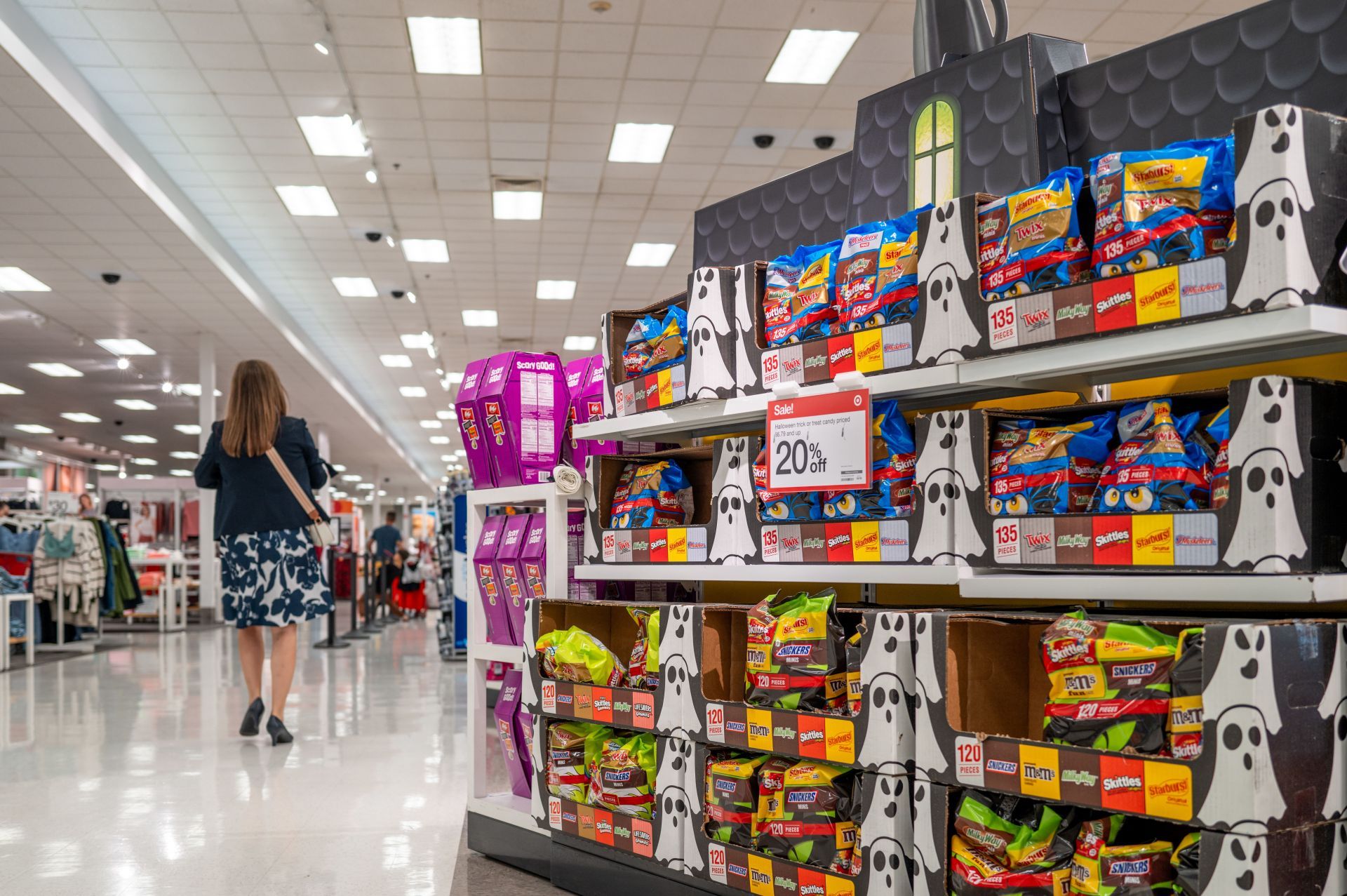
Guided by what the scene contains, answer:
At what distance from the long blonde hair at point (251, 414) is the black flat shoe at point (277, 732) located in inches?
45.1

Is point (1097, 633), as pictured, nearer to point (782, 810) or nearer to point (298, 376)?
point (782, 810)

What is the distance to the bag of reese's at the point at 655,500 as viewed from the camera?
8.45 ft

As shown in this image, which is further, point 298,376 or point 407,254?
point 298,376

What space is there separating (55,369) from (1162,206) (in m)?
17.8

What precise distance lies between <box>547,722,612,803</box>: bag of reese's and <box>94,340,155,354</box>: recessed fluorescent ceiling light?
45.2ft

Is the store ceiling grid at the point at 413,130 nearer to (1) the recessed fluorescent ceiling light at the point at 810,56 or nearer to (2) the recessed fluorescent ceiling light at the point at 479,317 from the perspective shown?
(1) the recessed fluorescent ceiling light at the point at 810,56

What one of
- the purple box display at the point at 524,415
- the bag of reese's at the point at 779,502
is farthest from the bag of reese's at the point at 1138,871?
the purple box display at the point at 524,415

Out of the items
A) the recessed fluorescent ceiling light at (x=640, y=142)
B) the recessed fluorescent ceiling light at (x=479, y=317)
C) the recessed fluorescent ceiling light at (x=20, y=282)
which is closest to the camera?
the recessed fluorescent ceiling light at (x=640, y=142)

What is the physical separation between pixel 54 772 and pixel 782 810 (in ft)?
11.1

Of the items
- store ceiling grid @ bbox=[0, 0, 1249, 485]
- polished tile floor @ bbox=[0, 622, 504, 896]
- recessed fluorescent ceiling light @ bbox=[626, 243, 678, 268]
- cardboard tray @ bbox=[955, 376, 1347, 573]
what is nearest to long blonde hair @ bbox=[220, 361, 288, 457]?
polished tile floor @ bbox=[0, 622, 504, 896]

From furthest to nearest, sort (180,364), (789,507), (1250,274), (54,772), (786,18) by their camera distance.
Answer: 1. (180,364)
2. (786,18)
3. (54,772)
4. (789,507)
5. (1250,274)

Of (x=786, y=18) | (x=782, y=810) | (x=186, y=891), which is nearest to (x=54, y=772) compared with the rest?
(x=186, y=891)

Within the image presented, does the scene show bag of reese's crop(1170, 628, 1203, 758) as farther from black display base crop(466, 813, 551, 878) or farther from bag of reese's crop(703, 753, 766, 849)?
black display base crop(466, 813, 551, 878)

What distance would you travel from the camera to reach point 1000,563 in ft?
5.81
